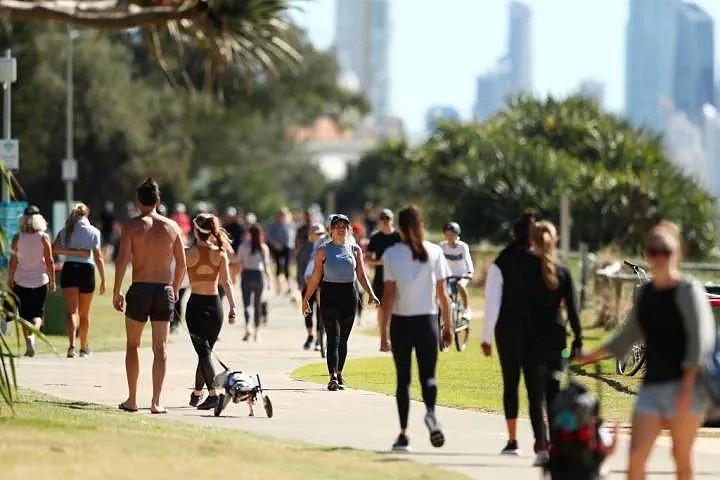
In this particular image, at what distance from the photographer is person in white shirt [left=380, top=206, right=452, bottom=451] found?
45.7ft

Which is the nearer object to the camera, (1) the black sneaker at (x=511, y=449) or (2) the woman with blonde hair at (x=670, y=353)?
(2) the woman with blonde hair at (x=670, y=353)

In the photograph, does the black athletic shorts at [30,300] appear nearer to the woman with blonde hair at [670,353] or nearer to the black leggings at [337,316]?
the black leggings at [337,316]

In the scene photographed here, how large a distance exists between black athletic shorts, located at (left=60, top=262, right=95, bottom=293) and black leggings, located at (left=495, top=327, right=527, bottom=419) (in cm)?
946

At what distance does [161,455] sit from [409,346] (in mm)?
2058

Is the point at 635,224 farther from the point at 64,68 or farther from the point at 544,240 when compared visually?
the point at 544,240

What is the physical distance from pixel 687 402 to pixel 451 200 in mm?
45767

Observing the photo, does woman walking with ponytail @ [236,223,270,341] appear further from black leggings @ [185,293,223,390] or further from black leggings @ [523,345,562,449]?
black leggings @ [523,345,562,449]

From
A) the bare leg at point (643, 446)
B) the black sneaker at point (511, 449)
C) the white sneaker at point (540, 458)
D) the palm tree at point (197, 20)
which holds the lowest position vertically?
the black sneaker at point (511, 449)

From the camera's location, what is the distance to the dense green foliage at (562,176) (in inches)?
2069

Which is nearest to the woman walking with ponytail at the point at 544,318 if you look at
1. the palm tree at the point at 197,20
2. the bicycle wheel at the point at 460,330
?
the palm tree at the point at 197,20

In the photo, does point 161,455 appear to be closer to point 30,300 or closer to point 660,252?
point 660,252

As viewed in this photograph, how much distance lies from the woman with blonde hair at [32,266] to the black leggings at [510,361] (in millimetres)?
9451

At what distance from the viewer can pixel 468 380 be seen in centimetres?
2086

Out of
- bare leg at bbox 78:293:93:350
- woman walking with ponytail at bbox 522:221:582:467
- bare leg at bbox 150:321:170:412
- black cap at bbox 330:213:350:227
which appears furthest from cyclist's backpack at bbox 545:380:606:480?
bare leg at bbox 78:293:93:350
